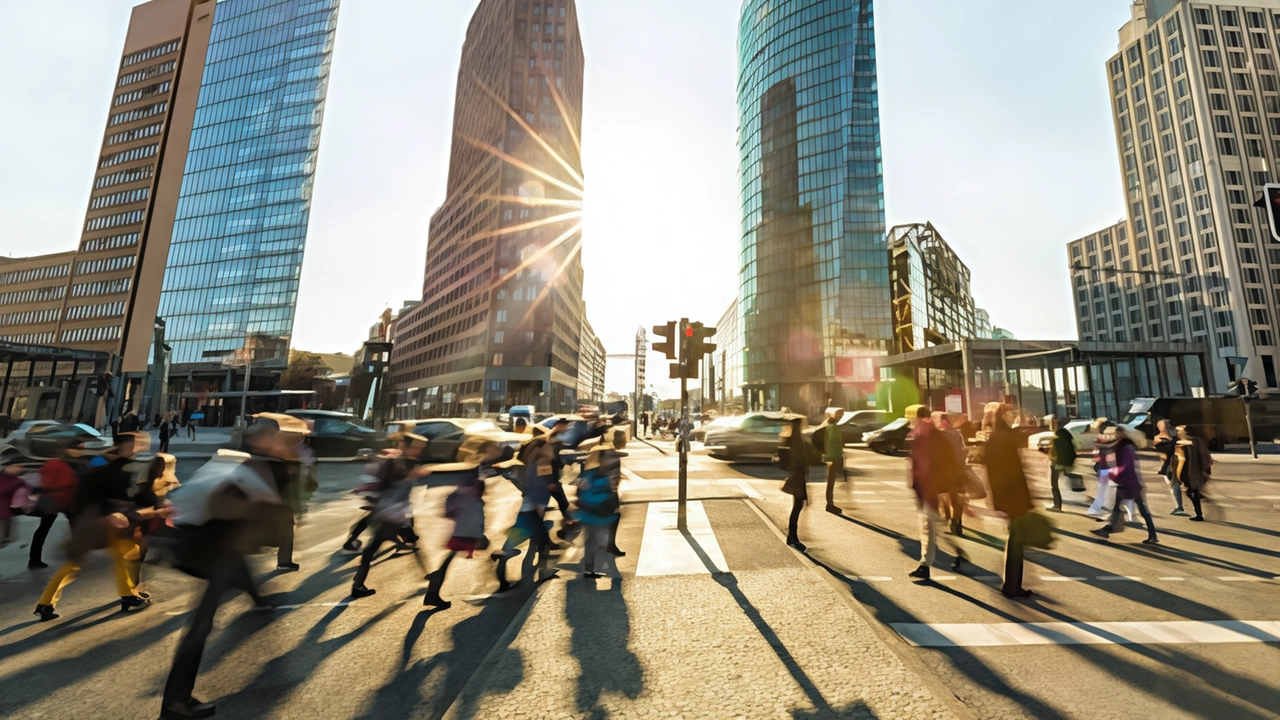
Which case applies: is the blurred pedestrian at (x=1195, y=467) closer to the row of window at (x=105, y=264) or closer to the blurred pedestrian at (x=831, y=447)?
the blurred pedestrian at (x=831, y=447)

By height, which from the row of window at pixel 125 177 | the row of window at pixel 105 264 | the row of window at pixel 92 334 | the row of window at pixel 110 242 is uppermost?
the row of window at pixel 125 177

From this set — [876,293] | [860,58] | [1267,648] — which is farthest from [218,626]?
[860,58]

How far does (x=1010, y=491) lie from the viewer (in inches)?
197

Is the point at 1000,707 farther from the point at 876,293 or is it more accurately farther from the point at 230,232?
the point at 230,232

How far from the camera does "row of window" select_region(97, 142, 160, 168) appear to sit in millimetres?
69500

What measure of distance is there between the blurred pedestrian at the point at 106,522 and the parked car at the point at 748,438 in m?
14.6

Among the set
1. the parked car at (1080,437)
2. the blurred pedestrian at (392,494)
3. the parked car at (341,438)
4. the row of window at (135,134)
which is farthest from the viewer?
the row of window at (135,134)

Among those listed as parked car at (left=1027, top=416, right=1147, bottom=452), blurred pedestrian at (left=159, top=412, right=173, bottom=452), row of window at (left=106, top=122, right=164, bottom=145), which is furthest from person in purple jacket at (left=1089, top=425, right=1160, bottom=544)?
row of window at (left=106, top=122, right=164, bottom=145)

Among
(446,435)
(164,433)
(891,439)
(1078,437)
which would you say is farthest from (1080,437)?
(164,433)

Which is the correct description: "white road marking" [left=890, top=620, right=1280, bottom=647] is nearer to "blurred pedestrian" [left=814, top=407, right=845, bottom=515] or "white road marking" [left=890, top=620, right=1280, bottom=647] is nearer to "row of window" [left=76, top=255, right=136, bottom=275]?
"blurred pedestrian" [left=814, top=407, right=845, bottom=515]

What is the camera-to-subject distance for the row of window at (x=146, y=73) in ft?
238

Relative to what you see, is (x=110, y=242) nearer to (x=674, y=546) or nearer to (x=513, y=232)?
(x=513, y=232)

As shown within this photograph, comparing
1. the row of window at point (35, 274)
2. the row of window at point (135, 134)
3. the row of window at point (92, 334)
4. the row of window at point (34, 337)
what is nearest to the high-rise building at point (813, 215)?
the row of window at point (135, 134)

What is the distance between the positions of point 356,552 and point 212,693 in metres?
4.25
